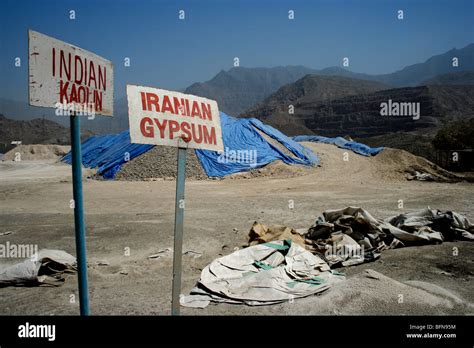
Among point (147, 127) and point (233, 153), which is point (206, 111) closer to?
point (147, 127)

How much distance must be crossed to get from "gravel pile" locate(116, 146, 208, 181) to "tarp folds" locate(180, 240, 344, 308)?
13104mm

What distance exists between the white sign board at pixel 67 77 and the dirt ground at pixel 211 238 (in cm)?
194

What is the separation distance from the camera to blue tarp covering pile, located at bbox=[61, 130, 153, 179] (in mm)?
18953

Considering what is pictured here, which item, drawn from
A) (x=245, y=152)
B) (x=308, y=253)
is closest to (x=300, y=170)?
(x=245, y=152)

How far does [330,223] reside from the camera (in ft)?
19.7

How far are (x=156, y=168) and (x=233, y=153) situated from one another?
151 inches

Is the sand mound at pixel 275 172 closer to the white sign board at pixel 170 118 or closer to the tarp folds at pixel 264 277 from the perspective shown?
the tarp folds at pixel 264 277

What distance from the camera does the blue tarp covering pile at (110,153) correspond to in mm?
18953

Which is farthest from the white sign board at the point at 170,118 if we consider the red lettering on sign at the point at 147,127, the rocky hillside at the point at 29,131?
the rocky hillside at the point at 29,131

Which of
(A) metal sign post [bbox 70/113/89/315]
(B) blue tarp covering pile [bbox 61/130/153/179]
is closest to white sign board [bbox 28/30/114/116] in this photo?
(A) metal sign post [bbox 70/113/89/315]

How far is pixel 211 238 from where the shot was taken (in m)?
6.68

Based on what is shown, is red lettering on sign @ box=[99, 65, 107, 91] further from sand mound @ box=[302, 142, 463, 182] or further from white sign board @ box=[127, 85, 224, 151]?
sand mound @ box=[302, 142, 463, 182]

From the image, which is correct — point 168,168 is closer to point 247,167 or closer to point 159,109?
point 247,167

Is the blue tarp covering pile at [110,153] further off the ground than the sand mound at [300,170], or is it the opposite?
the blue tarp covering pile at [110,153]
